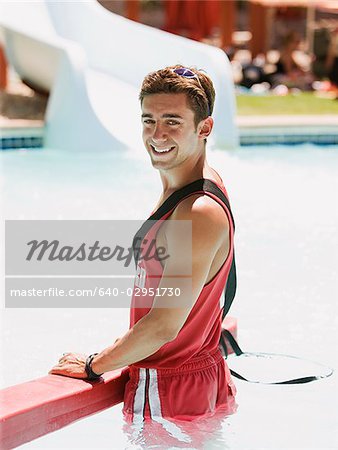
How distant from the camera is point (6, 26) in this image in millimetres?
9062

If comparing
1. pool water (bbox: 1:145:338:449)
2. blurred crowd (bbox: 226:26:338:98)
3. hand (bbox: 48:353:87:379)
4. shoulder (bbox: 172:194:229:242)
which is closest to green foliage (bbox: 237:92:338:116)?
blurred crowd (bbox: 226:26:338:98)

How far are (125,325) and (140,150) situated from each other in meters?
4.26

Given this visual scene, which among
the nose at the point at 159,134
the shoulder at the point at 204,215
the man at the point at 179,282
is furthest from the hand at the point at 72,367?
the nose at the point at 159,134

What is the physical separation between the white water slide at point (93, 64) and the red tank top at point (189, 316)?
6137 millimetres

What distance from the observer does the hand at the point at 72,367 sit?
8.05ft

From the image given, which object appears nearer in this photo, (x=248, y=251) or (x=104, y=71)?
(x=248, y=251)

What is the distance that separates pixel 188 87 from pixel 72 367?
78 centimetres

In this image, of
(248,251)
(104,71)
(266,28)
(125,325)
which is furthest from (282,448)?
(266,28)

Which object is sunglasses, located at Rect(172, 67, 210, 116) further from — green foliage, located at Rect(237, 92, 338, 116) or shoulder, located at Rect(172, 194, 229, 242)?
green foliage, located at Rect(237, 92, 338, 116)

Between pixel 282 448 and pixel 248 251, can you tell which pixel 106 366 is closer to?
pixel 282 448

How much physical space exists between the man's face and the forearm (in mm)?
390

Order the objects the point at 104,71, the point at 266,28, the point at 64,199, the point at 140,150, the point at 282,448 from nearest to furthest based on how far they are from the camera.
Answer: the point at 282,448 → the point at 64,199 → the point at 140,150 → the point at 104,71 → the point at 266,28

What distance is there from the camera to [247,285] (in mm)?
4863

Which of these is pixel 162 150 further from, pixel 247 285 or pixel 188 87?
pixel 247 285
